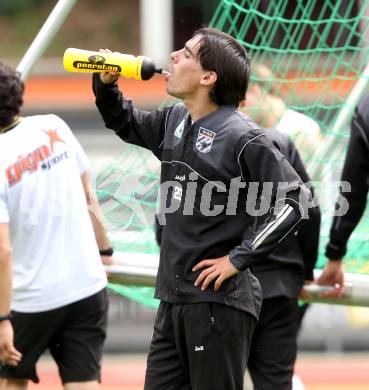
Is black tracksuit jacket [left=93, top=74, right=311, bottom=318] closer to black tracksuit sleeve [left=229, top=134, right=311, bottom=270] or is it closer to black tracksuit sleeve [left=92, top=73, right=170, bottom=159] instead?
black tracksuit sleeve [left=229, top=134, right=311, bottom=270]

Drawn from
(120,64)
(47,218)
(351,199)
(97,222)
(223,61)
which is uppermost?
(223,61)

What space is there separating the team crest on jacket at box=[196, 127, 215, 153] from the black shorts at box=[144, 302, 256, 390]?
0.49 metres

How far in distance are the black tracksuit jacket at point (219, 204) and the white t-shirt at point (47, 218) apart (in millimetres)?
482

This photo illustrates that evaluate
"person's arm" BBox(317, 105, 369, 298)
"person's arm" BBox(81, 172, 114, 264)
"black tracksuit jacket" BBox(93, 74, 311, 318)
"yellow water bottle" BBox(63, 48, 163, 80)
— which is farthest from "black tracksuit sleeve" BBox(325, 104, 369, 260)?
"person's arm" BBox(81, 172, 114, 264)

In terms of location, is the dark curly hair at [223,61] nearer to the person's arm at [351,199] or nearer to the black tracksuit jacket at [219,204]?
the black tracksuit jacket at [219,204]

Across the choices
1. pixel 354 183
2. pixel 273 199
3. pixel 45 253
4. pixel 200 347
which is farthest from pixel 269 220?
pixel 45 253

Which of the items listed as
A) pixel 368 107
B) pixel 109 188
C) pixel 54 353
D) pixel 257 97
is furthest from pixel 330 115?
pixel 54 353

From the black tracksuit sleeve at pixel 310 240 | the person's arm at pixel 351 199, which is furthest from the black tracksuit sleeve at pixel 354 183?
Answer: the black tracksuit sleeve at pixel 310 240

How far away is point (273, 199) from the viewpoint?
11.2ft

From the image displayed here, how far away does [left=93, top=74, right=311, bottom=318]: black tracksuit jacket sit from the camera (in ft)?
11.1

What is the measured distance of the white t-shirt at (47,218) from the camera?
379 cm

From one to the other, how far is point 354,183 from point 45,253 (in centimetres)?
112

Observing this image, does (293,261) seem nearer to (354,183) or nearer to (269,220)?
(354,183)

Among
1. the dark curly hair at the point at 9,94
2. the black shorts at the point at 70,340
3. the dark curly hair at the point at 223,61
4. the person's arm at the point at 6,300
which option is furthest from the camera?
the black shorts at the point at 70,340
